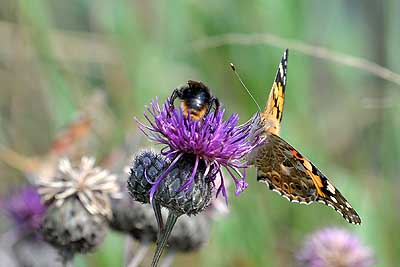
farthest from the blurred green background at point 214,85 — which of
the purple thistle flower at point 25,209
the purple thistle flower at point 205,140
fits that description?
the purple thistle flower at point 205,140

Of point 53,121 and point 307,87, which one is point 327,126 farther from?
point 53,121

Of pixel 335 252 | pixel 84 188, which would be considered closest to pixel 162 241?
pixel 84 188

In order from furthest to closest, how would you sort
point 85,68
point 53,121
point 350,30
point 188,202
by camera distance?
point 350,30, point 85,68, point 53,121, point 188,202

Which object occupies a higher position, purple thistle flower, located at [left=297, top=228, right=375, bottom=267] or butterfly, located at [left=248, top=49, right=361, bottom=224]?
purple thistle flower, located at [left=297, top=228, right=375, bottom=267]

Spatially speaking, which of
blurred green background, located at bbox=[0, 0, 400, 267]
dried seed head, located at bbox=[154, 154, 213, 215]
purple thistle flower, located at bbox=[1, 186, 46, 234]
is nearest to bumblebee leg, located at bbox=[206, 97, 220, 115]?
dried seed head, located at bbox=[154, 154, 213, 215]

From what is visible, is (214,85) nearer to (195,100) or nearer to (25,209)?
(25,209)

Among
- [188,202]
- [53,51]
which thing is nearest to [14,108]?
[53,51]

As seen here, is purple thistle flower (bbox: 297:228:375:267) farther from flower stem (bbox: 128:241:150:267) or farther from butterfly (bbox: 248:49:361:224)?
butterfly (bbox: 248:49:361:224)
